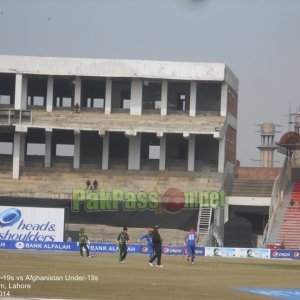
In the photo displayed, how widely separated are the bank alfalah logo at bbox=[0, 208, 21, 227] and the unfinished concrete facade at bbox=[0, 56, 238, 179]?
12021mm

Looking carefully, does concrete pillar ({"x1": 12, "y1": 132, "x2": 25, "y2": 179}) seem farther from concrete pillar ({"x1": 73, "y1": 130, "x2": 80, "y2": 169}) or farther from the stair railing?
the stair railing

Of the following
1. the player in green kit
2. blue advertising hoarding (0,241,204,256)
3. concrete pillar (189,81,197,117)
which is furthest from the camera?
concrete pillar (189,81,197,117)

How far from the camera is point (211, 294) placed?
29359 mm

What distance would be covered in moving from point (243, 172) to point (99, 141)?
1432 cm

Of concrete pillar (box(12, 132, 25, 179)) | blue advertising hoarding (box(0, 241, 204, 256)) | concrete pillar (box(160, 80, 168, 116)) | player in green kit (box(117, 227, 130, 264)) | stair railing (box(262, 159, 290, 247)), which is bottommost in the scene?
blue advertising hoarding (box(0, 241, 204, 256))

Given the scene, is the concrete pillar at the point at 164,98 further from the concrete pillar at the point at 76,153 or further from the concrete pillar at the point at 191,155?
the concrete pillar at the point at 76,153

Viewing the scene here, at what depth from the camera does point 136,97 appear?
277ft

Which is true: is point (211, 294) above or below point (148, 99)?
below

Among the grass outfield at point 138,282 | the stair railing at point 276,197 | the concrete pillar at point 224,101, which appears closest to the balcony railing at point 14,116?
the concrete pillar at point 224,101

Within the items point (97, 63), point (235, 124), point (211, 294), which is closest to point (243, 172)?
point (235, 124)

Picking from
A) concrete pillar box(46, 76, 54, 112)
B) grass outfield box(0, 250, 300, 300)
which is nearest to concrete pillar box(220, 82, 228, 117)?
concrete pillar box(46, 76, 54, 112)

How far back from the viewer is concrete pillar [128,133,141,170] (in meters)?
83.9

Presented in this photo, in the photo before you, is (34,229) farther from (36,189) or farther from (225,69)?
(225,69)

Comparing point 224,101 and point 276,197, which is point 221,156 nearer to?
point 224,101
